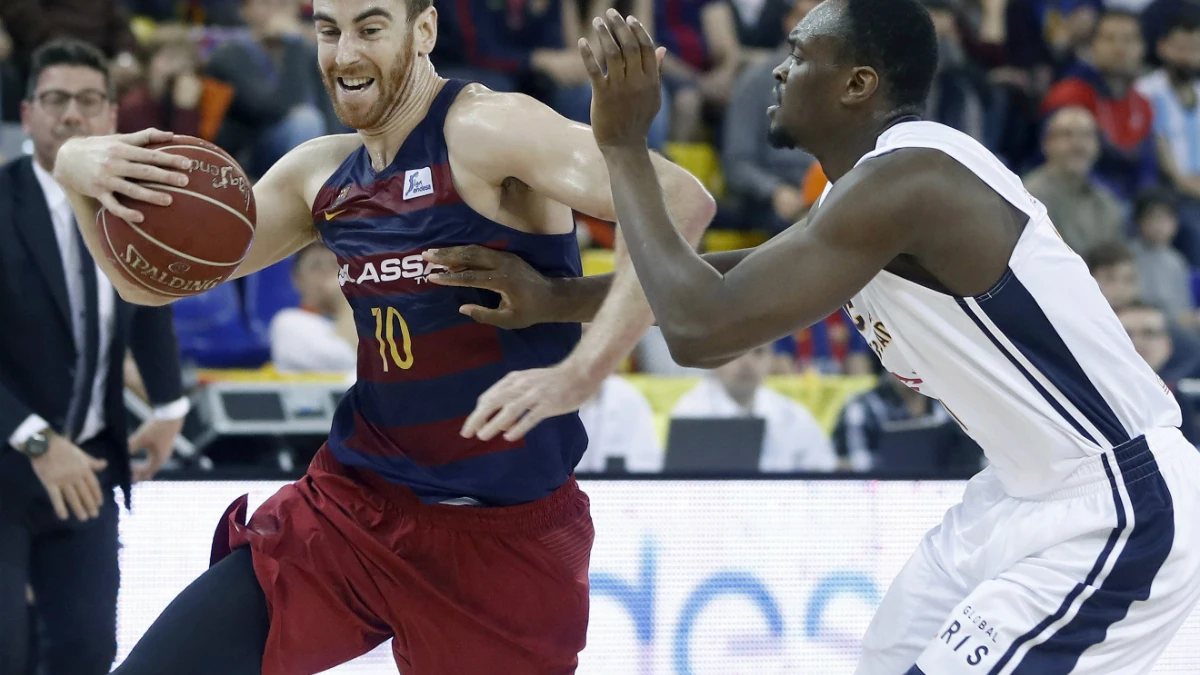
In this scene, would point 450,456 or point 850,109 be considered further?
point 450,456

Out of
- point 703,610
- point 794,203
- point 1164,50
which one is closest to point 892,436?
point 703,610

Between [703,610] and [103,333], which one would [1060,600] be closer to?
[703,610]

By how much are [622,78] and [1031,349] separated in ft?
3.01

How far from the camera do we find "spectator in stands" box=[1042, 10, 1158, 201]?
10.4 meters

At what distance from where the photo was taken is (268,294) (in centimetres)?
804

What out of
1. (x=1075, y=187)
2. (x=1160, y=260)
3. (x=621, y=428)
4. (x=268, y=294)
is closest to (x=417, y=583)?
(x=621, y=428)

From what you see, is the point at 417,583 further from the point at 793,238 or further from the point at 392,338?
the point at 793,238

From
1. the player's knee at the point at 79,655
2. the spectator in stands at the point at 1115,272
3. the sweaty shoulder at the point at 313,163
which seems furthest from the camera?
the spectator in stands at the point at 1115,272

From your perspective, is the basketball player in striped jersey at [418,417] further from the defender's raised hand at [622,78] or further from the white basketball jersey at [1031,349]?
the white basketball jersey at [1031,349]

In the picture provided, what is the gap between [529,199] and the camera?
3.40m

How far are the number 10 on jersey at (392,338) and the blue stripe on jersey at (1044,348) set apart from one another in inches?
51.4

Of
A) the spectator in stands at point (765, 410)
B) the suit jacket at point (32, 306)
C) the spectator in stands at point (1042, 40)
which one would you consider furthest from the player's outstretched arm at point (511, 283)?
the spectator in stands at point (1042, 40)

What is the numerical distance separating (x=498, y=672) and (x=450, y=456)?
515mm

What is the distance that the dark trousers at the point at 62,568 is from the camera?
4.53 metres
